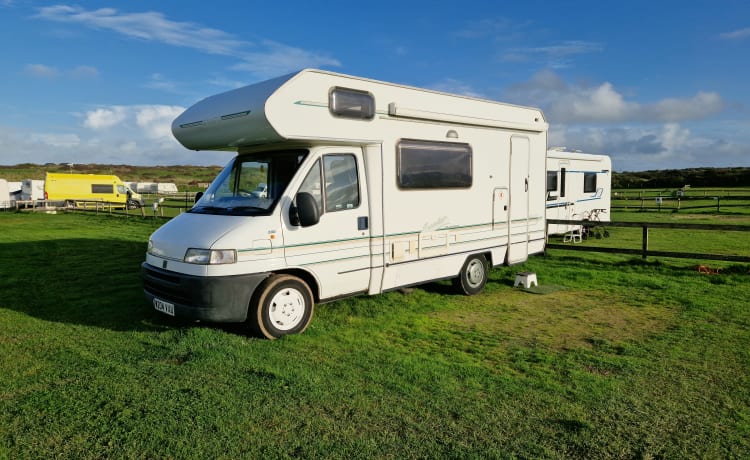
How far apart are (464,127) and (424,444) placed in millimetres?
5565

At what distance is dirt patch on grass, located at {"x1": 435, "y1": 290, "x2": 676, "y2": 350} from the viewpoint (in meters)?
6.30

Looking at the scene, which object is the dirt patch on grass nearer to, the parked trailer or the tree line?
the parked trailer

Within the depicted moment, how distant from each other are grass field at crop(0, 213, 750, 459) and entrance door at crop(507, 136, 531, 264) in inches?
47.5

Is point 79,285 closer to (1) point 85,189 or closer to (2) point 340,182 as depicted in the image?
(2) point 340,182

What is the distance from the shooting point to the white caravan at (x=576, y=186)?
16562 millimetres

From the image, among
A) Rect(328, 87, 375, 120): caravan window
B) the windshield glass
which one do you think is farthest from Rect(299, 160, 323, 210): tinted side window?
Rect(328, 87, 375, 120): caravan window

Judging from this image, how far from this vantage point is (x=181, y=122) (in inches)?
283

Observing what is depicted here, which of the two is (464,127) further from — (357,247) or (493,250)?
(357,247)

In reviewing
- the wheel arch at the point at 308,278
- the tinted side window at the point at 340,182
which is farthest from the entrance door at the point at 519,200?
the wheel arch at the point at 308,278

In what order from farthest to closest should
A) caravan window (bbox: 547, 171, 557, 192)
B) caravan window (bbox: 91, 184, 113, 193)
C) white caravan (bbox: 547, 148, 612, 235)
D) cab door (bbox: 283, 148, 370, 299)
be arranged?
caravan window (bbox: 91, 184, 113, 193) → white caravan (bbox: 547, 148, 612, 235) → caravan window (bbox: 547, 171, 557, 192) → cab door (bbox: 283, 148, 370, 299)

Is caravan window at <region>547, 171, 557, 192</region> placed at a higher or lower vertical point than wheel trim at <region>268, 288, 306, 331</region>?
higher

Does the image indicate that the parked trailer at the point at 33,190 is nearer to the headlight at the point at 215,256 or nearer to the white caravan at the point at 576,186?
the white caravan at the point at 576,186

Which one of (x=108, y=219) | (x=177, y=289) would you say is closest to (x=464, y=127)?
(x=177, y=289)

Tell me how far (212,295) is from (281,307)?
83 centimetres
